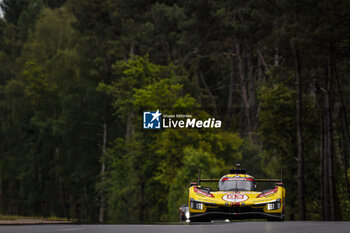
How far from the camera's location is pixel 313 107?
5319cm

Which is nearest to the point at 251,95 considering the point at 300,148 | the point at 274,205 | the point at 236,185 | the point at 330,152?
the point at 300,148

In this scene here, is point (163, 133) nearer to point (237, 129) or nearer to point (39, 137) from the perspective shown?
point (237, 129)

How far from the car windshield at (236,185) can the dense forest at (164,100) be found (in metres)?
18.3

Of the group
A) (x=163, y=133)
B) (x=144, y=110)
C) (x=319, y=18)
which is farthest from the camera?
(x=144, y=110)

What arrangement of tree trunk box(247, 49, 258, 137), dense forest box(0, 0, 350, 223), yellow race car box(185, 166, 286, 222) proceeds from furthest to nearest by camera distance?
tree trunk box(247, 49, 258, 137), dense forest box(0, 0, 350, 223), yellow race car box(185, 166, 286, 222)

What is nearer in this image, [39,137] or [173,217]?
[173,217]

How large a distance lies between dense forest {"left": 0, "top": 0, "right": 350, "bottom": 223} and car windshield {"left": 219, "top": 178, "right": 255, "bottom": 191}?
60.0 feet

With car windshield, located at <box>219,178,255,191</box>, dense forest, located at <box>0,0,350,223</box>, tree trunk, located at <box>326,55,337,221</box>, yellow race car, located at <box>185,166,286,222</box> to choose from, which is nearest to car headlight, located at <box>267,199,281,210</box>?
yellow race car, located at <box>185,166,286,222</box>

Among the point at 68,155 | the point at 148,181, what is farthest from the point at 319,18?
the point at 68,155

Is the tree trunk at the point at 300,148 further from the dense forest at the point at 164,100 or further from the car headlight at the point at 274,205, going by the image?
the car headlight at the point at 274,205

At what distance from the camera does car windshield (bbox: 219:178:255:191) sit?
21844 millimetres

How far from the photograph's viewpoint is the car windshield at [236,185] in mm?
21844

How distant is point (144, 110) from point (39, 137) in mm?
27791

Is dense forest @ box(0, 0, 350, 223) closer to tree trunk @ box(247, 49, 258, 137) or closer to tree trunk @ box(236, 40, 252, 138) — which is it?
tree trunk @ box(247, 49, 258, 137)
